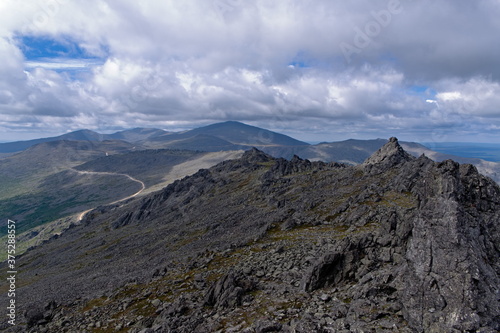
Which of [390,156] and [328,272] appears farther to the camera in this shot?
[390,156]

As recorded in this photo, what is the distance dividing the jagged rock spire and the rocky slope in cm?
567

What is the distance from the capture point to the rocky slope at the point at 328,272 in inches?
843

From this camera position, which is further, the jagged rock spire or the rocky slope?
the jagged rock spire

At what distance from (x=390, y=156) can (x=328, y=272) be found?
81.8 m

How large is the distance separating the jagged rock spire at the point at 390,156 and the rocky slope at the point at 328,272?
5.67 metres

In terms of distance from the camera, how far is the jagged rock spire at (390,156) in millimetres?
99794

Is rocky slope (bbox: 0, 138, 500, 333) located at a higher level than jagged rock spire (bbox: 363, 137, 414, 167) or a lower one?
lower

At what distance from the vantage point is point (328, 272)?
32062 mm

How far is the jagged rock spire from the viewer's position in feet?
327

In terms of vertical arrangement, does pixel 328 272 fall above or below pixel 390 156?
below

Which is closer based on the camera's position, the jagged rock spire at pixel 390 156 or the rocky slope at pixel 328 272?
the rocky slope at pixel 328 272

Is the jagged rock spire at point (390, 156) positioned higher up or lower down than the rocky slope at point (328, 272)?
higher up

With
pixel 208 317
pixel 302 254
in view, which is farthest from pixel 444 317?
pixel 302 254

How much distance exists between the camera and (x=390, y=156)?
10175 cm
